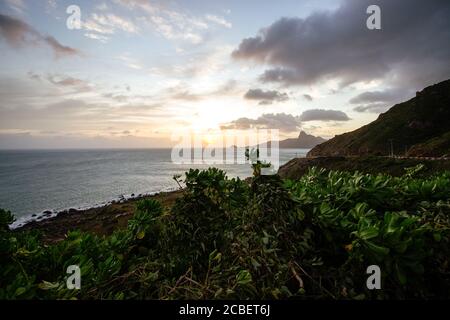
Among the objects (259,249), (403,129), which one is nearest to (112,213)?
(259,249)

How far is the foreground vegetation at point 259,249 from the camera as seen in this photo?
5.98 feet

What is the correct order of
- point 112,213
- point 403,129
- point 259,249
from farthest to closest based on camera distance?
point 403,129, point 112,213, point 259,249

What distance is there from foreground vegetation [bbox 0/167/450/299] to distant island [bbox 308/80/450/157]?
88411 millimetres

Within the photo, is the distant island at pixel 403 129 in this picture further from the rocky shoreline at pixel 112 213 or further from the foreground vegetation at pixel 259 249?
the foreground vegetation at pixel 259 249

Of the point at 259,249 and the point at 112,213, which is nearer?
the point at 259,249

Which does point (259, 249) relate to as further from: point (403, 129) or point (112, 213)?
point (403, 129)

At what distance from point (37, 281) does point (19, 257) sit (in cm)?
23

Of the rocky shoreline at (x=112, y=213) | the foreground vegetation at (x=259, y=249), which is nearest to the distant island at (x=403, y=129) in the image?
the rocky shoreline at (x=112, y=213)

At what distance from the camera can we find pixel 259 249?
2.05 meters

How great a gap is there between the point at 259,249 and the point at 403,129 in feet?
372

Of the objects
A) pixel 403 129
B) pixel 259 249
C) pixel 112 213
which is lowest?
pixel 112 213

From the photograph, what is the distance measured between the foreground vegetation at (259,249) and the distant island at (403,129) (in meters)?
88.4
